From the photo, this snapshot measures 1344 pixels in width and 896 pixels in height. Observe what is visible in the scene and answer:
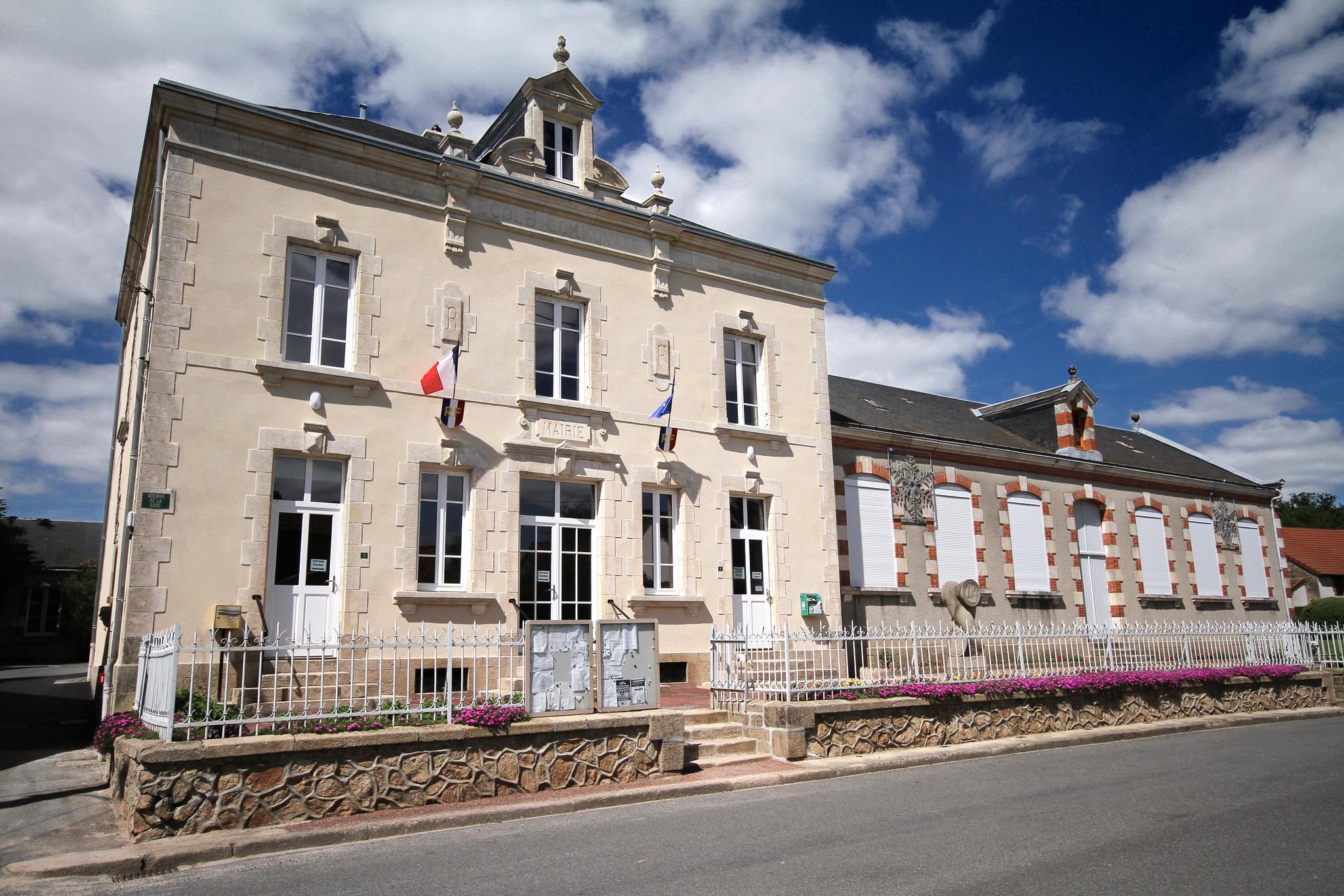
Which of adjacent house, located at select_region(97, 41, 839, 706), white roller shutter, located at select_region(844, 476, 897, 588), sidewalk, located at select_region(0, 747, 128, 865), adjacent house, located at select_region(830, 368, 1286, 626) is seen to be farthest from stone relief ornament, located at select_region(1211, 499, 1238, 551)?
sidewalk, located at select_region(0, 747, 128, 865)

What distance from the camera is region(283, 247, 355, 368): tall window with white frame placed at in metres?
11.0

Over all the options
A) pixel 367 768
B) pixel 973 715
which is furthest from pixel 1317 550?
pixel 367 768

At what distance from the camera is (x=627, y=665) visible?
8977 mm

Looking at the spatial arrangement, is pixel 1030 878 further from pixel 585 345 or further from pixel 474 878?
pixel 585 345

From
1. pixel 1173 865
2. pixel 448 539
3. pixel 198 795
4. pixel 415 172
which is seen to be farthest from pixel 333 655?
pixel 1173 865

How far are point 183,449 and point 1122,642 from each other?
12926 mm

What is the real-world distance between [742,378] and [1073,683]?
6665 mm

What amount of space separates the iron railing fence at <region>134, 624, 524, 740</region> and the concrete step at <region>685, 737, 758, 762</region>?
191 cm

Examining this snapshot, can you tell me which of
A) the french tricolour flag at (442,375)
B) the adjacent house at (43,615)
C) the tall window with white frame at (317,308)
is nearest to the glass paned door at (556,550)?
the french tricolour flag at (442,375)

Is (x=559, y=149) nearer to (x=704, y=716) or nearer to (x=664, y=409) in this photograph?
(x=664, y=409)

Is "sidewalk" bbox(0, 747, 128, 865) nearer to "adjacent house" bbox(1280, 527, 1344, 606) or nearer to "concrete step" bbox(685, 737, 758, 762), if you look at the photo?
"concrete step" bbox(685, 737, 758, 762)

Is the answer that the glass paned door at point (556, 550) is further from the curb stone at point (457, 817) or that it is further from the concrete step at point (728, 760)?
the curb stone at point (457, 817)

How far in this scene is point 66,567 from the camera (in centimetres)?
3725

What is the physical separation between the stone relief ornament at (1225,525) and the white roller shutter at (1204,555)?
0.69 feet
